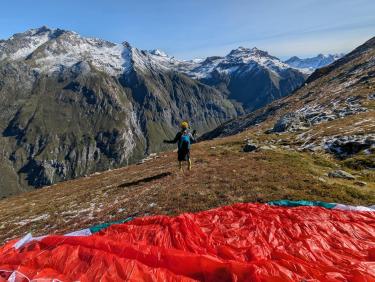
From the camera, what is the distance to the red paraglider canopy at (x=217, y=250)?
31.8 ft

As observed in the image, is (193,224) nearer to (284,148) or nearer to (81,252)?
(81,252)

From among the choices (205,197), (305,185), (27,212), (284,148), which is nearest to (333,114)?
(284,148)

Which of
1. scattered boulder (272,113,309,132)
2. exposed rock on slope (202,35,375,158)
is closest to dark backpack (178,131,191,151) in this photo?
exposed rock on slope (202,35,375,158)

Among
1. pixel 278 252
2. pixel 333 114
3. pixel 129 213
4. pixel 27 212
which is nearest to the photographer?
pixel 278 252

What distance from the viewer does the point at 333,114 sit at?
4878 cm

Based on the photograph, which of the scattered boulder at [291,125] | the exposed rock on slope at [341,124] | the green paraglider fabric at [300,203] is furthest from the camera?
the scattered boulder at [291,125]

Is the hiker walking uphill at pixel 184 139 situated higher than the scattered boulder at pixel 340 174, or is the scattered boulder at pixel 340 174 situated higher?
the hiker walking uphill at pixel 184 139

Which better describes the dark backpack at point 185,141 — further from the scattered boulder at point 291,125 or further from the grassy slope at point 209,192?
the scattered boulder at point 291,125

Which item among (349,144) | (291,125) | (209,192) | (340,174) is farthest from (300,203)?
(291,125)

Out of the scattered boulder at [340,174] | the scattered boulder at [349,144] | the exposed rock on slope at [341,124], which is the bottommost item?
the scattered boulder at [340,174]

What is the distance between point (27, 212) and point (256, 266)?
25.6 m

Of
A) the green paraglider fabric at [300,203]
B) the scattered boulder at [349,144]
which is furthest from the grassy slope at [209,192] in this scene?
the green paraglider fabric at [300,203]

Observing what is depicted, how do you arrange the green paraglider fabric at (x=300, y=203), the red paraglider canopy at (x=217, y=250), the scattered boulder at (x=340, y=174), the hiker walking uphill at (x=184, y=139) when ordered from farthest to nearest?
the hiker walking uphill at (x=184, y=139)
the scattered boulder at (x=340, y=174)
the green paraglider fabric at (x=300, y=203)
the red paraglider canopy at (x=217, y=250)

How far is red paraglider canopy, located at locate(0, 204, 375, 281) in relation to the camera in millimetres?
9695
